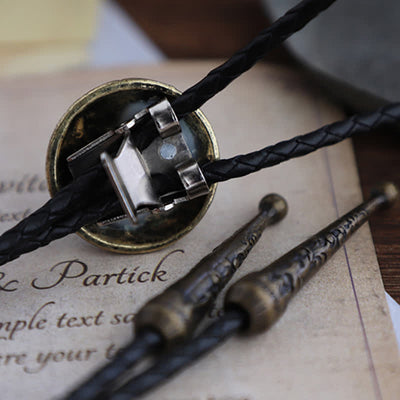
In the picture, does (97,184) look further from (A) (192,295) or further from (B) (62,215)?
(A) (192,295)

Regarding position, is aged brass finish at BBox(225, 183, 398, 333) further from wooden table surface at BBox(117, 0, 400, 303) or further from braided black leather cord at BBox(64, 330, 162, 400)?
wooden table surface at BBox(117, 0, 400, 303)

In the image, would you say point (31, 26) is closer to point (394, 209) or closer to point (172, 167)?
point (172, 167)

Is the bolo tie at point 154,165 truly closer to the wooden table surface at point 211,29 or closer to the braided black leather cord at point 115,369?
the braided black leather cord at point 115,369

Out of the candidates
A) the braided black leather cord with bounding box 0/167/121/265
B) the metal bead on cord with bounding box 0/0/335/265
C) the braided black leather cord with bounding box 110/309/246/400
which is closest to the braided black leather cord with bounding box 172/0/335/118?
the metal bead on cord with bounding box 0/0/335/265

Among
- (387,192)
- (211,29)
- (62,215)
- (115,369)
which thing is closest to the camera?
(115,369)

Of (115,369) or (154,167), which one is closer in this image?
(115,369)

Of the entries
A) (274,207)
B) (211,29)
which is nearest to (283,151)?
(274,207)

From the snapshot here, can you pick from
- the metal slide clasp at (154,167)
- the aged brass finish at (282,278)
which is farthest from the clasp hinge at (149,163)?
the aged brass finish at (282,278)
